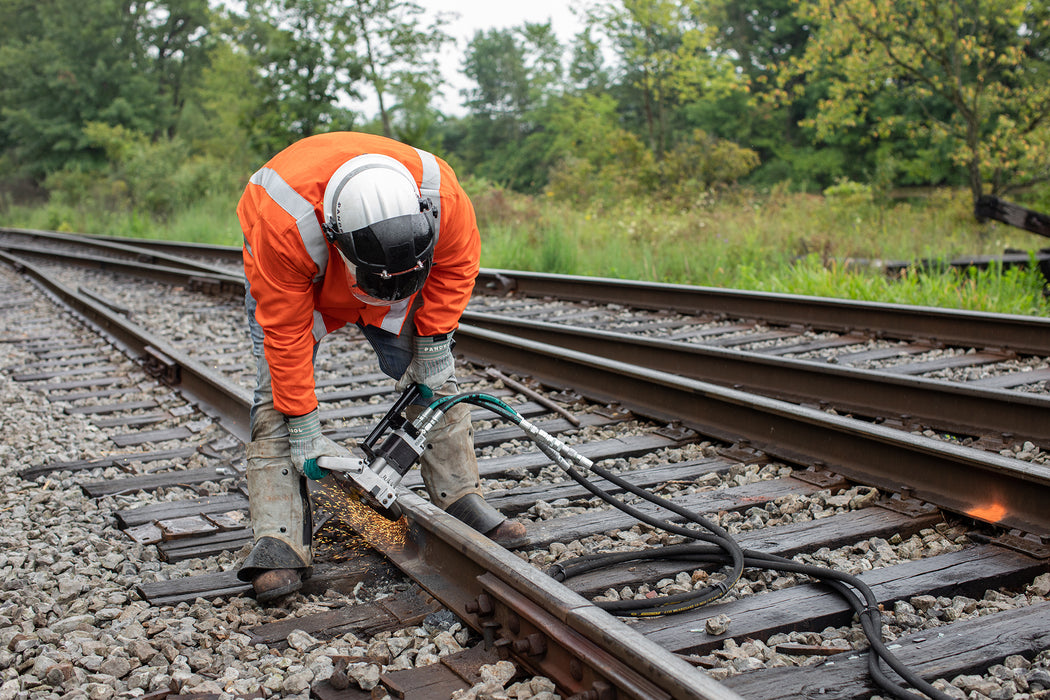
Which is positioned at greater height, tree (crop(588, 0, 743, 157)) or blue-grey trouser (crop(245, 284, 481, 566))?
tree (crop(588, 0, 743, 157))

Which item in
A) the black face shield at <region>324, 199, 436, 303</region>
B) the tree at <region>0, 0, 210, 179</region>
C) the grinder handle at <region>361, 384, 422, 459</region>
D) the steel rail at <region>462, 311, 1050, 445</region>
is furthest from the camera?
the tree at <region>0, 0, 210, 179</region>

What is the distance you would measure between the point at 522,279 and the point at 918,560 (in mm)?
7499

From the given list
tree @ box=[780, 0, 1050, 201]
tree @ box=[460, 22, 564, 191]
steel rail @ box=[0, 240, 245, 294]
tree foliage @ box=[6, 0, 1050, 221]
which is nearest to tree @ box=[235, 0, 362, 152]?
tree foliage @ box=[6, 0, 1050, 221]

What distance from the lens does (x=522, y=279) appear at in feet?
33.4

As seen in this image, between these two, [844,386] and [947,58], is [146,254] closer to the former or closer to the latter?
[844,386]

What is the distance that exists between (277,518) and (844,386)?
3.22m

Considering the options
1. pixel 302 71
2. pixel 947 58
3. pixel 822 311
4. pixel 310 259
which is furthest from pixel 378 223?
pixel 302 71

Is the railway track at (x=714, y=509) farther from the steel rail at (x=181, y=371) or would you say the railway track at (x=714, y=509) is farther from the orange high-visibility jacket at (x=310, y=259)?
the orange high-visibility jacket at (x=310, y=259)

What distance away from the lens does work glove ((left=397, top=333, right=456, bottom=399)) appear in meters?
3.35

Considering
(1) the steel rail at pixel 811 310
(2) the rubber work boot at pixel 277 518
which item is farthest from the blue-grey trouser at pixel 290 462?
(1) the steel rail at pixel 811 310

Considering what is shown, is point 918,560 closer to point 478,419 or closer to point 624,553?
point 624,553

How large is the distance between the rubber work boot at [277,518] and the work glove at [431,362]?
0.55 metres

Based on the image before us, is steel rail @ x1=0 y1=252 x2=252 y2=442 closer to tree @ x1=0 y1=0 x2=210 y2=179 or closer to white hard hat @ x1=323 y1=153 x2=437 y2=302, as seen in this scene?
white hard hat @ x1=323 y1=153 x2=437 y2=302

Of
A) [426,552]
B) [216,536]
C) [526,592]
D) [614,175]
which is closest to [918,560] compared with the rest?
[526,592]
